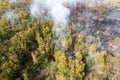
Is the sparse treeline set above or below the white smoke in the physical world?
below

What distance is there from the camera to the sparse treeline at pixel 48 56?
23.5 meters

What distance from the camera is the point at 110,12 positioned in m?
34.9

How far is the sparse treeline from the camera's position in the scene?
23.5 m

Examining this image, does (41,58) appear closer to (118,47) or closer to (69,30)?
(69,30)

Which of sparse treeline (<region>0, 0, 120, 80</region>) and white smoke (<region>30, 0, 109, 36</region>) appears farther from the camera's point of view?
white smoke (<region>30, 0, 109, 36</region>)

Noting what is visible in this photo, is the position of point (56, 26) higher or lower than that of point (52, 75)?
higher

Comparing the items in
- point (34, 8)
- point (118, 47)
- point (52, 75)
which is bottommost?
point (52, 75)

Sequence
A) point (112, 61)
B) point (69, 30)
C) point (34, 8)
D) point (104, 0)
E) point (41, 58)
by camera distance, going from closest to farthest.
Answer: point (112, 61), point (41, 58), point (69, 30), point (34, 8), point (104, 0)

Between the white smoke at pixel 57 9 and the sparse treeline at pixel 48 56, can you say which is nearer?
the sparse treeline at pixel 48 56

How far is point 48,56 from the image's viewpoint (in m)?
26.2

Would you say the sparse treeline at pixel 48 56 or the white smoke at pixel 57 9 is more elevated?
the white smoke at pixel 57 9

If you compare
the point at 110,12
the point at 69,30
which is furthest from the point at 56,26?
the point at 110,12

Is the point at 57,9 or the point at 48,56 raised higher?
the point at 57,9

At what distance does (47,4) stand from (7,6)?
20.8ft
